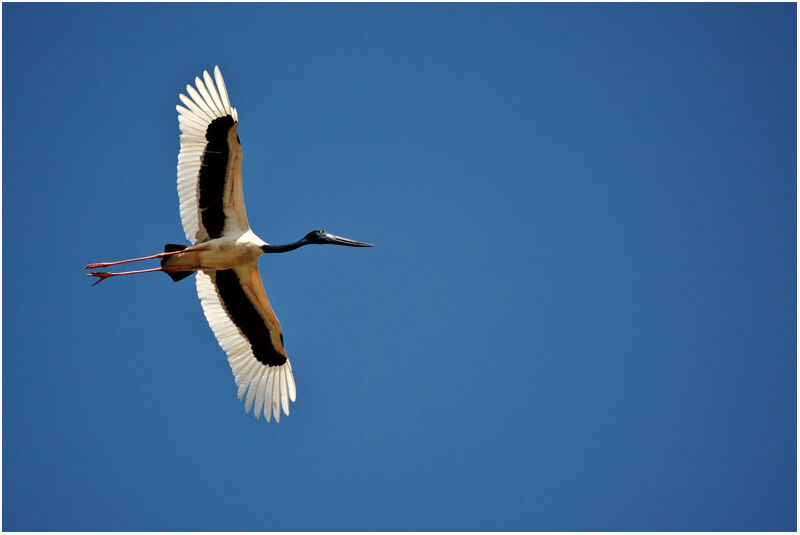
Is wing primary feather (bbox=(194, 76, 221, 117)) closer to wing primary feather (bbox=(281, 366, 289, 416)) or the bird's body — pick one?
the bird's body

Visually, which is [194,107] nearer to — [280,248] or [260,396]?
[280,248]

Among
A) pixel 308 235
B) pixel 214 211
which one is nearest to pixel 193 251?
pixel 214 211

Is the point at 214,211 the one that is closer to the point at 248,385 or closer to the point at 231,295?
the point at 231,295

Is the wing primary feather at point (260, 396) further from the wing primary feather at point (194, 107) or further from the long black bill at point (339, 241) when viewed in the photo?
the wing primary feather at point (194, 107)

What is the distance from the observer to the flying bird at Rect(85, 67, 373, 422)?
17.2 meters

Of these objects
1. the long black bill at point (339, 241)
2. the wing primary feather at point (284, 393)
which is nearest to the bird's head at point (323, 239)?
the long black bill at point (339, 241)

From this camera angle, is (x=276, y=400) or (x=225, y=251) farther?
(x=276, y=400)

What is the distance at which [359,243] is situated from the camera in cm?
1828

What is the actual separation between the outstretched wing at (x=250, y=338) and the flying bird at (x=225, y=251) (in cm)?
2

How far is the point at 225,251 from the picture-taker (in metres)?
17.5

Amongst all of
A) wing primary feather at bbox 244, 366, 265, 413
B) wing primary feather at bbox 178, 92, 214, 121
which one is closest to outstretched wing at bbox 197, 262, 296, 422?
wing primary feather at bbox 244, 366, 265, 413

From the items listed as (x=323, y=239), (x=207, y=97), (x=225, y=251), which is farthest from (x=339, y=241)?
(x=207, y=97)

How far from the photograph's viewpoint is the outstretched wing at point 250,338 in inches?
723

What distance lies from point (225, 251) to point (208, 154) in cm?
162
